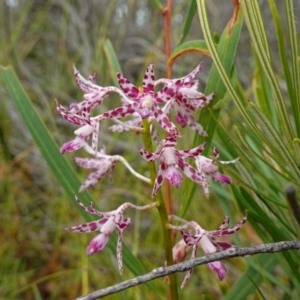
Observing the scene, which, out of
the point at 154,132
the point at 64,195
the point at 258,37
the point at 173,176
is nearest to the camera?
the point at 258,37

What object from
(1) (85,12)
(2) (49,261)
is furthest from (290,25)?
(1) (85,12)

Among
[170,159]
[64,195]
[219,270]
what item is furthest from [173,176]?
[64,195]

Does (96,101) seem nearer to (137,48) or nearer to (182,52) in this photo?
(182,52)

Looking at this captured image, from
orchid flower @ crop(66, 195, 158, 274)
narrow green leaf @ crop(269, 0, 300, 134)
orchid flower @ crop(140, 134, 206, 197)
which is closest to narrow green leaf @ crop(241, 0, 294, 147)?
narrow green leaf @ crop(269, 0, 300, 134)

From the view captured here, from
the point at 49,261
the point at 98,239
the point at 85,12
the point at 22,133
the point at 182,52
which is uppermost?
the point at 182,52

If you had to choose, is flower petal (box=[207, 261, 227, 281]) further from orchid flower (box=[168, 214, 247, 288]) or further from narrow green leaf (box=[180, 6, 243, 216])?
narrow green leaf (box=[180, 6, 243, 216])

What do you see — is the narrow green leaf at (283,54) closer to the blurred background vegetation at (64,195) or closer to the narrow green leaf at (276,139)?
the narrow green leaf at (276,139)

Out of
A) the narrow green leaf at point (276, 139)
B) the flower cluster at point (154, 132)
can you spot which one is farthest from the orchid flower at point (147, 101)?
the narrow green leaf at point (276, 139)

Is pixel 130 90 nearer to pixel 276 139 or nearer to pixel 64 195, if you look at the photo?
pixel 276 139
